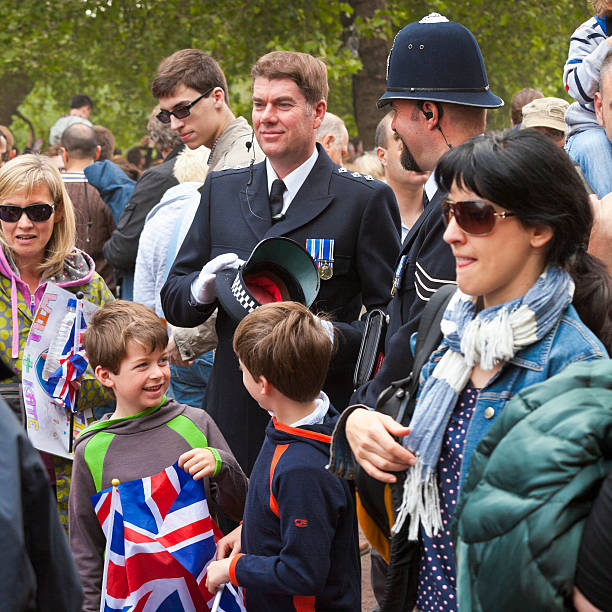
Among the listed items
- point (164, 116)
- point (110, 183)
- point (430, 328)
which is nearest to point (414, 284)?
point (430, 328)

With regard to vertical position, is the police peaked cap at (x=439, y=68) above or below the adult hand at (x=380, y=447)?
above

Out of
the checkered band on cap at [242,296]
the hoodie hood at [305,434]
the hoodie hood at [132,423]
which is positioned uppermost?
the checkered band on cap at [242,296]

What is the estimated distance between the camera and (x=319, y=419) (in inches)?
118

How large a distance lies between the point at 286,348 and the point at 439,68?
981mm

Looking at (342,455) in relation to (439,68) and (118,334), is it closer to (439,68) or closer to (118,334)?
(439,68)

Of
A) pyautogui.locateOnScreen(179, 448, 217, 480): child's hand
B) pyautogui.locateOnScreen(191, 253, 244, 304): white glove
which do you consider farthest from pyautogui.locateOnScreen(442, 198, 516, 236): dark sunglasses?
pyautogui.locateOnScreen(179, 448, 217, 480): child's hand

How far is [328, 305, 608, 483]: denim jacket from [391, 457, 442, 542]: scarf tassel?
137 mm

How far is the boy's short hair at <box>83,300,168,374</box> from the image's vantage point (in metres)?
3.51

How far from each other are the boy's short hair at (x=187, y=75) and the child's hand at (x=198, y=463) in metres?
2.33

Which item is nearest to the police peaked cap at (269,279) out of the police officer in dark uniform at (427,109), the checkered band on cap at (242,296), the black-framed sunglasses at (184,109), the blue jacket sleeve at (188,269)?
the checkered band on cap at (242,296)

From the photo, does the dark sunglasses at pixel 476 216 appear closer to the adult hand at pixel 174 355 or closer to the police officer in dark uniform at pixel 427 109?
the police officer in dark uniform at pixel 427 109

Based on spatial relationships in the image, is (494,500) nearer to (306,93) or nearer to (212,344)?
(306,93)

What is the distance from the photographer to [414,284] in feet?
8.87

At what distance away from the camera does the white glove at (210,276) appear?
332 cm
